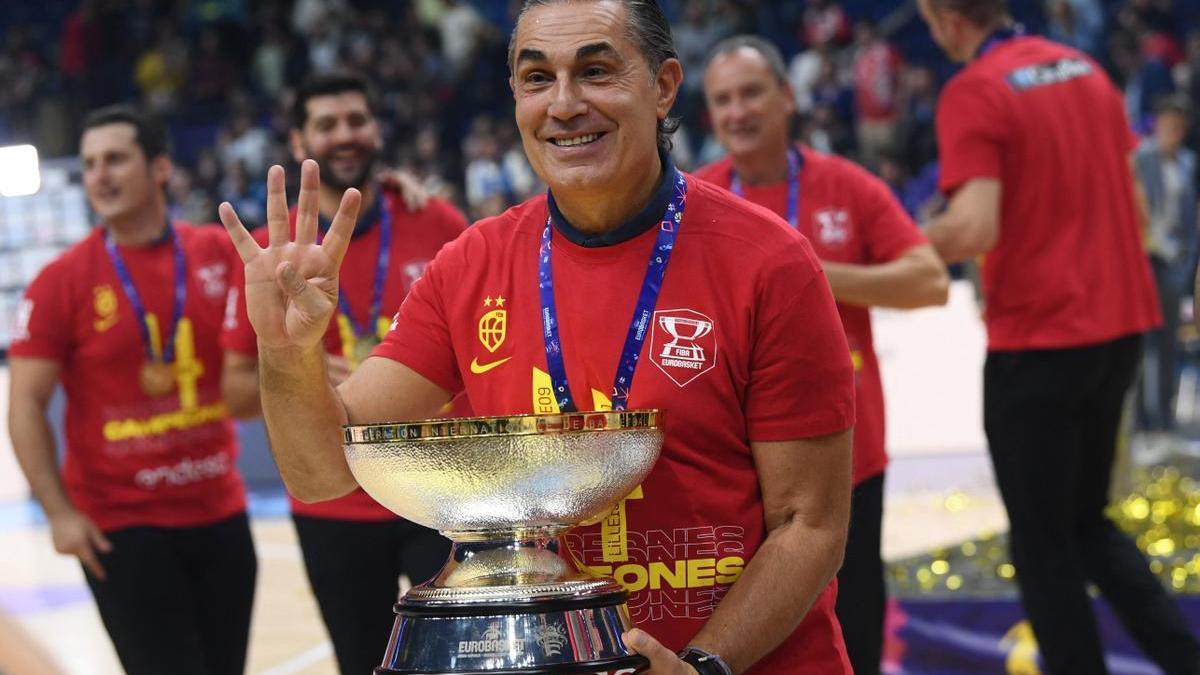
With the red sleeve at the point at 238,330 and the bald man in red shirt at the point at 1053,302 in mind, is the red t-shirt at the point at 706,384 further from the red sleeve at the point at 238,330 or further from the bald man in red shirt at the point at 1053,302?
the red sleeve at the point at 238,330

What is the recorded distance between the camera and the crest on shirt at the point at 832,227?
14.8 ft

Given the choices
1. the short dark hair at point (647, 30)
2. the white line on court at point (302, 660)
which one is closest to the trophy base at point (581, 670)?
the short dark hair at point (647, 30)

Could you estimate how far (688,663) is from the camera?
2.19 metres

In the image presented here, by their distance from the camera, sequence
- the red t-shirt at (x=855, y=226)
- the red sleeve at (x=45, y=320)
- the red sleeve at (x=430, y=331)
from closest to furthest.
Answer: the red sleeve at (x=430, y=331) < the red t-shirt at (x=855, y=226) < the red sleeve at (x=45, y=320)

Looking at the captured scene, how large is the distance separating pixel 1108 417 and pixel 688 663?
2.82 meters

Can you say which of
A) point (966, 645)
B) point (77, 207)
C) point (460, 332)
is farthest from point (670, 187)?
point (77, 207)

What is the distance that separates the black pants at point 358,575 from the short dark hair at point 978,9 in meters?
2.08

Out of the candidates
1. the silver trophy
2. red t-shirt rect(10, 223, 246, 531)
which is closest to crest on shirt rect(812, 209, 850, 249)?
red t-shirt rect(10, 223, 246, 531)

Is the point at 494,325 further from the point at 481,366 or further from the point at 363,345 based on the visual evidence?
the point at 363,345

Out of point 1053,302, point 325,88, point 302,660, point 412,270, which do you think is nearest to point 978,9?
point 1053,302

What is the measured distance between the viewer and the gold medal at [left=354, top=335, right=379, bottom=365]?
448 centimetres

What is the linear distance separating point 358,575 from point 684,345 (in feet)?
7.57

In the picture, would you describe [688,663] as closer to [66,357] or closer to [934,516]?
[66,357]

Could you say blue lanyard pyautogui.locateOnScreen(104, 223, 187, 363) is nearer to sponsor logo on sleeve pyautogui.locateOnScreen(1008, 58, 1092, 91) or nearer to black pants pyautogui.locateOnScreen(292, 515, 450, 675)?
black pants pyautogui.locateOnScreen(292, 515, 450, 675)
